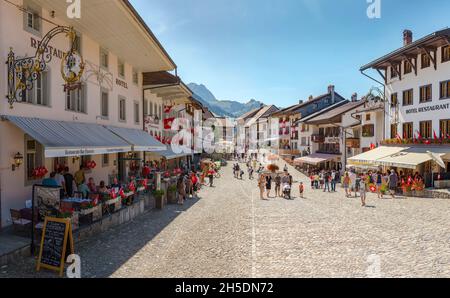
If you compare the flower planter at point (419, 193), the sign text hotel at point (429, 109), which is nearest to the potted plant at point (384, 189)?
the flower planter at point (419, 193)

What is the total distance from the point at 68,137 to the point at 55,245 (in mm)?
5387

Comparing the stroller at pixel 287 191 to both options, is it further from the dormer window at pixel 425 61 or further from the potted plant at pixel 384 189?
the dormer window at pixel 425 61

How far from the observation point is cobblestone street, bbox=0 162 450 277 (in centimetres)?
784

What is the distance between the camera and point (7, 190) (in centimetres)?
1051

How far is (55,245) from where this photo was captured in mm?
7973

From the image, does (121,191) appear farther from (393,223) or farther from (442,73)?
(442,73)

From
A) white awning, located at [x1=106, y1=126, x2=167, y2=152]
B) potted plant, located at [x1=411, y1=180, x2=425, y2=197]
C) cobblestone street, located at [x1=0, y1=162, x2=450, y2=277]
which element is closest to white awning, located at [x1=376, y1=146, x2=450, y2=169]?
potted plant, located at [x1=411, y1=180, x2=425, y2=197]

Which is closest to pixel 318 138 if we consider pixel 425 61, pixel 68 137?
pixel 425 61

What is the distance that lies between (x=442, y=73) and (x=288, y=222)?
1846 centimetres

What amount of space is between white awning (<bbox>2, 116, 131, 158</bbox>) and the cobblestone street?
10.6ft

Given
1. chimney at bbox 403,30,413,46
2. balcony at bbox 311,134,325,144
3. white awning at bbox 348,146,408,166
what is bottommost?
white awning at bbox 348,146,408,166

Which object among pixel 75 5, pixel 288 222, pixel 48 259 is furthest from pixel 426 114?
pixel 48 259

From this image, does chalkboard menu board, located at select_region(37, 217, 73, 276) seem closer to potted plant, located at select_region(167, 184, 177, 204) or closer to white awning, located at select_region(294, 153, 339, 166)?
potted plant, located at select_region(167, 184, 177, 204)

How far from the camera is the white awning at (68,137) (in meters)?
10.4
